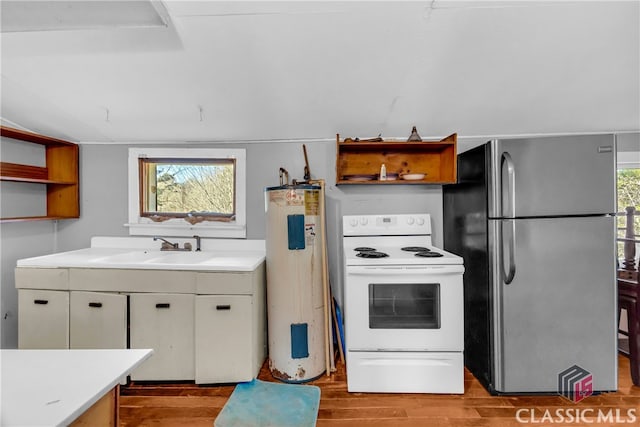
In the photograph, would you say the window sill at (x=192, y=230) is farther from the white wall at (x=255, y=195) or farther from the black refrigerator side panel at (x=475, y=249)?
the black refrigerator side panel at (x=475, y=249)

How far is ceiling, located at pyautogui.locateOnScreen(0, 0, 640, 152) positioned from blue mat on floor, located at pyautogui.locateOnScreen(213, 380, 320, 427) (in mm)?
1904

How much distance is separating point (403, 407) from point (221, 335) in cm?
123

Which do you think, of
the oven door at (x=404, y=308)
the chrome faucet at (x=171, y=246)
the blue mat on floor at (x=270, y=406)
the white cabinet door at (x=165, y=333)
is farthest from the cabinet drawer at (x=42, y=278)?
the oven door at (x=404, y=308)

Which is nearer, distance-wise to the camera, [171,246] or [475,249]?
[475,249]

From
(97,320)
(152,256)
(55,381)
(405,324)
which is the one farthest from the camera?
(152,256)

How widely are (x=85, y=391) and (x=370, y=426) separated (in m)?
1.51

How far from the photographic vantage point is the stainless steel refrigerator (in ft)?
6.29

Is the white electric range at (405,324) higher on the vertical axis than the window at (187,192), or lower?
lower

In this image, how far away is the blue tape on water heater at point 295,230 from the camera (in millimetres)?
2160

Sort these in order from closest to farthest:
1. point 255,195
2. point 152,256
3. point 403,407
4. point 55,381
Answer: point 55,381 < point 403,407 < point 152,256 < point 255,195

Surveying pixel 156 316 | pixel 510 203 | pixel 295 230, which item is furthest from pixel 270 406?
pixel 510 203

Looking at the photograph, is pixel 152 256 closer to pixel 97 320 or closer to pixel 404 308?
pixel 97 320

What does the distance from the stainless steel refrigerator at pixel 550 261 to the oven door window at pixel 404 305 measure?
1.19 ft

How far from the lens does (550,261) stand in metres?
1.93
